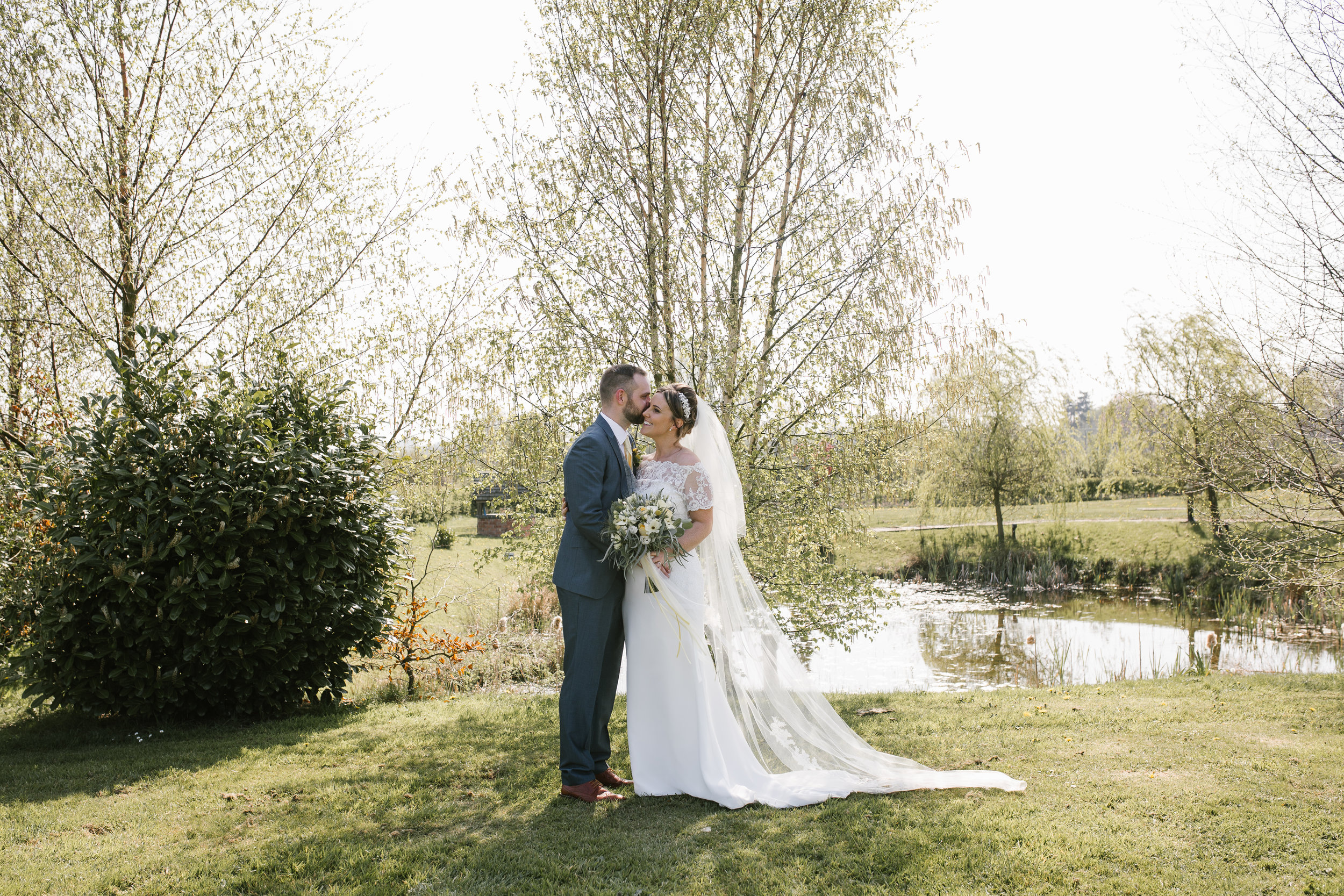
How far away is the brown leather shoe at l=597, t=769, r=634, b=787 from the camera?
4.54 m

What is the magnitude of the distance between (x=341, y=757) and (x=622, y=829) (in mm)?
2507

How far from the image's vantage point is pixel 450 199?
8547 millimetres

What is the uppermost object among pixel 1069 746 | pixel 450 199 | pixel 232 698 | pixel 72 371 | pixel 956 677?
pixel 450 199

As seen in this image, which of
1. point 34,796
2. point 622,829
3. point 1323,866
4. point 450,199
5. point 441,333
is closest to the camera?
point 1323,866

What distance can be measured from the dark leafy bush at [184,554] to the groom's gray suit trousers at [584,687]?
109 inches

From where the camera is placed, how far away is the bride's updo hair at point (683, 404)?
476 cm

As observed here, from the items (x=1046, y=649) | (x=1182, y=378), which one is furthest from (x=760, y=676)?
(x=1182, y=378)

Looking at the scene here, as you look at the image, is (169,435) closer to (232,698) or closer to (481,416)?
(232,698)

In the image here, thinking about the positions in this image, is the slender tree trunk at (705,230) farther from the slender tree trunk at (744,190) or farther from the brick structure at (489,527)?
the brick structure at (489,527)

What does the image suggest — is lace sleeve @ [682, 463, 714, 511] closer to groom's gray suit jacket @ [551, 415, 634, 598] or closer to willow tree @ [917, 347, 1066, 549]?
groom's gray suit jacket @ [551, 415, 634, 598]

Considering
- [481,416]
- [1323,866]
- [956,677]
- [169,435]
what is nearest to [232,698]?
[169,435]

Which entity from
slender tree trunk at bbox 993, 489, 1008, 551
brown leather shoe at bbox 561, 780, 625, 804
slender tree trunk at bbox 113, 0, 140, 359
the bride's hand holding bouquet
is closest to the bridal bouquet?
the bride's hand holding bouquet

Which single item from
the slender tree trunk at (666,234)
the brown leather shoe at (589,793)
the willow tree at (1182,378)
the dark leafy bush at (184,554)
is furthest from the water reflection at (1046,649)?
the dark leafy bush at (184,554)

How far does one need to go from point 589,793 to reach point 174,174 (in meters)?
7.40
